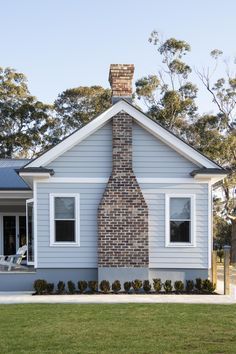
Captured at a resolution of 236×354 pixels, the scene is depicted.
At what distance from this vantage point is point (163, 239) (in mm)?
17281

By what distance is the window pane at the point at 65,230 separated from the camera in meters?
17.3

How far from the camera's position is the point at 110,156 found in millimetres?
17391

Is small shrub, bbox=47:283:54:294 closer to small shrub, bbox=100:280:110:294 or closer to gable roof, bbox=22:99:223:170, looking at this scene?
small shrub, bbox=100:280:110:294

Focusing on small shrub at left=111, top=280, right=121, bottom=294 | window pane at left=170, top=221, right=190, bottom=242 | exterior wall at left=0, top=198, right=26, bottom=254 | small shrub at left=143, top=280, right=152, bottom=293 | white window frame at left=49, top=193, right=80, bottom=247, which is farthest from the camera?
exterior wall at left=0, top=198, right=26, bottom=254

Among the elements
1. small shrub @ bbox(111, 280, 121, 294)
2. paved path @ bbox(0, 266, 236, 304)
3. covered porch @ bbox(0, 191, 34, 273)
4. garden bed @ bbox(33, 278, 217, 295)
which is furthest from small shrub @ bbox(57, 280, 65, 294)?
covered porch @ bbox(0, 191, 34, 273)

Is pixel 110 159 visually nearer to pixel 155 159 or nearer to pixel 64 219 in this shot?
pixel 155 159

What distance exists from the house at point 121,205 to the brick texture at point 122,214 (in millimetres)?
30

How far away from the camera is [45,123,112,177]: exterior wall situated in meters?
17.3

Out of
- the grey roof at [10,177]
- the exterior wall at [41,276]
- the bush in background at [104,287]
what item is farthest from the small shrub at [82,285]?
the grey roof at [10,177]

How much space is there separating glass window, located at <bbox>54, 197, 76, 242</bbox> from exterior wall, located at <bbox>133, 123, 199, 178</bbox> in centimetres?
228

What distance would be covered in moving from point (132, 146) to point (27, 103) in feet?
108

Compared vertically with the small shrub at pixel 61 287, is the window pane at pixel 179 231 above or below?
above

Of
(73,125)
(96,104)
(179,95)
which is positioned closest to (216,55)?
(179,95)

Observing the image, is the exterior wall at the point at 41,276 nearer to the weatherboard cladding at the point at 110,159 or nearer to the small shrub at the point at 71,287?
the small shrub at the point at 71,287
